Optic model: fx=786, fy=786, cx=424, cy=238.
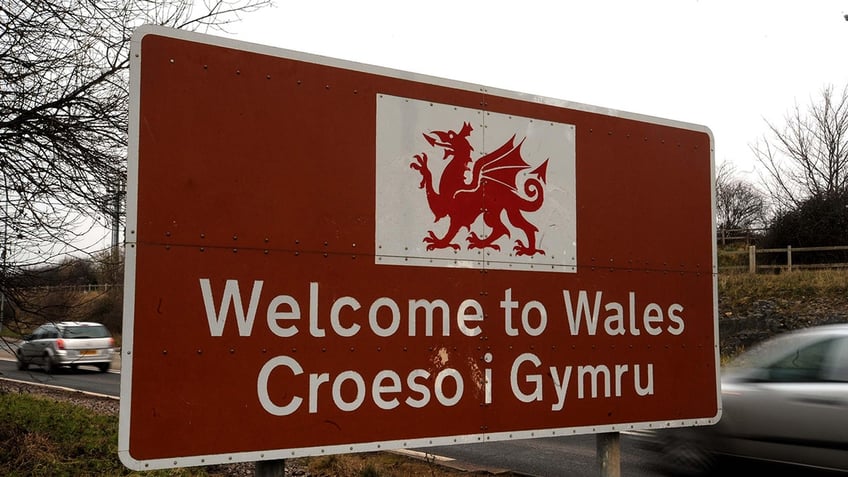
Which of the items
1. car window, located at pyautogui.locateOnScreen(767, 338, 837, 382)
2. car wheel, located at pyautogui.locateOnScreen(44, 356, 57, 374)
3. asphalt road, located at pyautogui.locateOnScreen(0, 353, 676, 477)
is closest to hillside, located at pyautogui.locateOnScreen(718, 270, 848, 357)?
asphalt road, located at pyautogui.locateOnScreen(0, 353, 676, 477)

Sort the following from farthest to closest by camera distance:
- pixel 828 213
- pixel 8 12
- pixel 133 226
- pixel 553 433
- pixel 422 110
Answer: pixel 828 213
pixel 8 12
pixel 553 433
pixel 422 110
pixel 133 226

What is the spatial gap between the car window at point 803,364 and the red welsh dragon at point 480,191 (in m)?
3.97

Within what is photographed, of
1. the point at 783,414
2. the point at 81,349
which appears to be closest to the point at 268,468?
the point at 783,414

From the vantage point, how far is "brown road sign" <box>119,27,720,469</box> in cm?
320

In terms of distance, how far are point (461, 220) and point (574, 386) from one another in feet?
3.75

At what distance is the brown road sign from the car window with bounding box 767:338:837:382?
2591 millimetres

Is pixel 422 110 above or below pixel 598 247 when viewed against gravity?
above

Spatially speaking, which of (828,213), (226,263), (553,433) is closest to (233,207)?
(226,263)

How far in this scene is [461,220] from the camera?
12.9 ft

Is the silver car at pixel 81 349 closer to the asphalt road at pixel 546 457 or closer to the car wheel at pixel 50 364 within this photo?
the car wheel at pixel 50 364

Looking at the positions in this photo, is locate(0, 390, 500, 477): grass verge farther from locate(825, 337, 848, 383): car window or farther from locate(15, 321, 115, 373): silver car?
locate(15, 321, 115, 373): silver car

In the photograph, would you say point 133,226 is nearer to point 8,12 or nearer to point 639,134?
point 639,134

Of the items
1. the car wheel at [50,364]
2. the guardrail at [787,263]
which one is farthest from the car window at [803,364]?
the car wheel at [50,364]

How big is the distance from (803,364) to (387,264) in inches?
195
